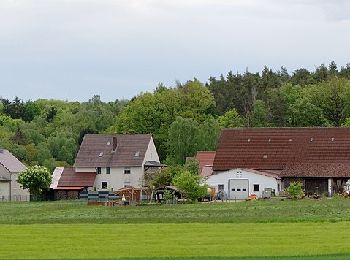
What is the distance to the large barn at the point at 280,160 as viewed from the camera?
8925 cm

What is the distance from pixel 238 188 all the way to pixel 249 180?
1.19 metres

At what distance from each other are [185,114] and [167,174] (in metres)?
35.4

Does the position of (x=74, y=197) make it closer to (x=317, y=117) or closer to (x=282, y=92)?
(x=317, y=117)

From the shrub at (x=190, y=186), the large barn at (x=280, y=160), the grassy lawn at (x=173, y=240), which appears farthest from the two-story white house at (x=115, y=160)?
the grassy lawn at (x=173, y=240)

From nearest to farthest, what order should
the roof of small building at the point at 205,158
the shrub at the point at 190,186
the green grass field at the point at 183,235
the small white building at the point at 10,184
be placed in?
the green grass field at the point at 183,235 → the shrub at the point at 190,186 → the roof of small building at the point at 205,158 → the small white building at the point at 10,184

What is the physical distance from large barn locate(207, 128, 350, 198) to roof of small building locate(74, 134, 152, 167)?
33.2ft

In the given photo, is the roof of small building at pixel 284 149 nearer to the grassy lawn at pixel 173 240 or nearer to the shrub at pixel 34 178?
the shrub at pixel 34 178

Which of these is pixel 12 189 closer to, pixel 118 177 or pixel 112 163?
pixel 112 163

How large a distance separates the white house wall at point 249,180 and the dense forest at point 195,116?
2202 centimetres

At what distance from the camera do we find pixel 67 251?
108ft

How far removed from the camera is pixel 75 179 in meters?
101

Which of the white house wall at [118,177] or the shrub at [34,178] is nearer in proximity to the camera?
the shrub at [34,178]

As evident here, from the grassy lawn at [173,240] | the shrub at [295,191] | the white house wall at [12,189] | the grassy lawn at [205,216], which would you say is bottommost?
Answer: the grassy lawn at [173,240]

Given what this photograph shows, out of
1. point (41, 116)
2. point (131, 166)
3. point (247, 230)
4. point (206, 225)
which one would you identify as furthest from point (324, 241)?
point (41, 116)
